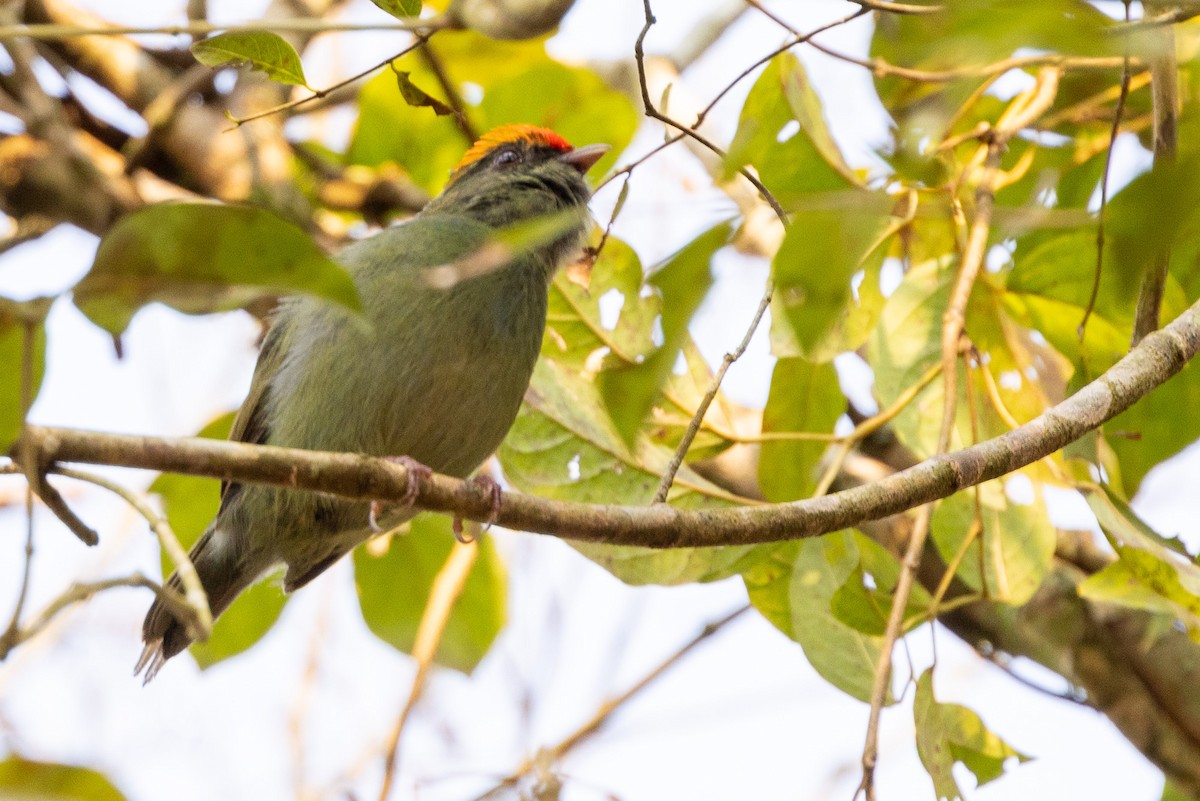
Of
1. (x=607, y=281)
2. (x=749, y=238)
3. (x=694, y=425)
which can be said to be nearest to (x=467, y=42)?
(x=749, y=238)

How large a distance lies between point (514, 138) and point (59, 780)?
3408 millimetres

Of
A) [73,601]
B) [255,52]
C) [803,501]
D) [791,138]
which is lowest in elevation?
[73,601]

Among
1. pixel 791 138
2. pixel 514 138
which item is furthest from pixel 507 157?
pixel 791 138

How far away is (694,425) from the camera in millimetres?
2912

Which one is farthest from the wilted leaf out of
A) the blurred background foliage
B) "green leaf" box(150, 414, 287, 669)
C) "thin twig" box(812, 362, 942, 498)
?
"green leaf" box(150, 414, 287, 669)

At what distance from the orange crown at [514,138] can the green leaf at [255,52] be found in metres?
1.63

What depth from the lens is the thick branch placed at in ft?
8.27

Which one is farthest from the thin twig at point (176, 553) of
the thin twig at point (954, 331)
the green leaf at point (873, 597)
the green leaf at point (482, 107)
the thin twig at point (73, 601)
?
the green leaf at point (482, 107)

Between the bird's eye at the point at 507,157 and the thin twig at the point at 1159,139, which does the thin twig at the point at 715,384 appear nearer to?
the thin twig at the point at 1159,139

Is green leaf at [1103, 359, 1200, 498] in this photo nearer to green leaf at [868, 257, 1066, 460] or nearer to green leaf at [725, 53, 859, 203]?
green leaf at [868, 257, 1066, 460]

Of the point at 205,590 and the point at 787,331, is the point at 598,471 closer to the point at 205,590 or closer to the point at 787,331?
the point at 787,331

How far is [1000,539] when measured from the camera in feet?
12.3

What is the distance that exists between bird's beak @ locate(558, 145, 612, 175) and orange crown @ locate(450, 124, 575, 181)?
66 mm

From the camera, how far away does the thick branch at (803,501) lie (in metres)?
2.52
